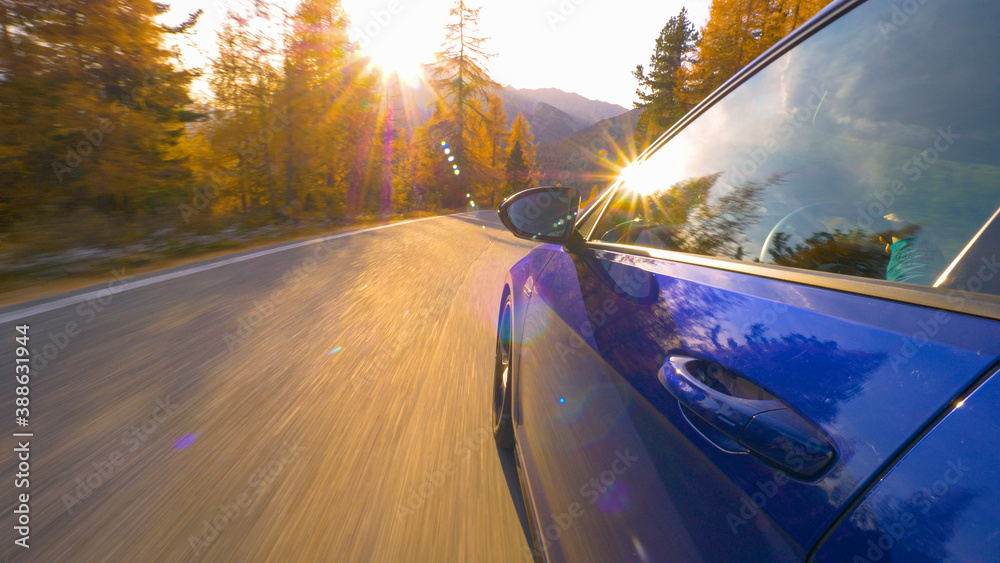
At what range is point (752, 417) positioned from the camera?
0.69m

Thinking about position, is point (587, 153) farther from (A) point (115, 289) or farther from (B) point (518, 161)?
(A) point (115, 289)

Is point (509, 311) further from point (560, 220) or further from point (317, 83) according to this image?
point (317, 83)

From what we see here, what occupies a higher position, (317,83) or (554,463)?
(317,83)

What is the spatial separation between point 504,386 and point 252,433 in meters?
1.28

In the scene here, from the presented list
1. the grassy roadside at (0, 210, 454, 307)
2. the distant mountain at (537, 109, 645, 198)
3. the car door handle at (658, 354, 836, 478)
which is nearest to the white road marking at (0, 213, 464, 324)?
the grassy roadside at (0, 210, 454, 307)

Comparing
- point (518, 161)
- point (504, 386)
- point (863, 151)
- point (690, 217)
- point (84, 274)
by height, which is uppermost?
point (518, 161)

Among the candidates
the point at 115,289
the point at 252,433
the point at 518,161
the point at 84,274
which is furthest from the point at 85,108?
the point at 518,161

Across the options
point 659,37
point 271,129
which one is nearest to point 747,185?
point 271,129

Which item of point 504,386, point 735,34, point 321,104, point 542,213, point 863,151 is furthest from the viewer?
point 735,34

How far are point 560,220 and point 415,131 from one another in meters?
35.2

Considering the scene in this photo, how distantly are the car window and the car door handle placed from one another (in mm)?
381

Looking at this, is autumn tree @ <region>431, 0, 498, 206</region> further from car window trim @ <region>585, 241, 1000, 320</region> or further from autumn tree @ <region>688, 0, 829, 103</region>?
car window trim @ <region>585, 241, 1000, 320</region>

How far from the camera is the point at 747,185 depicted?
133cm

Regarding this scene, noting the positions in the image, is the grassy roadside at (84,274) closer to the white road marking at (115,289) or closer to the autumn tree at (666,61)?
the white road marking at (115,289)
